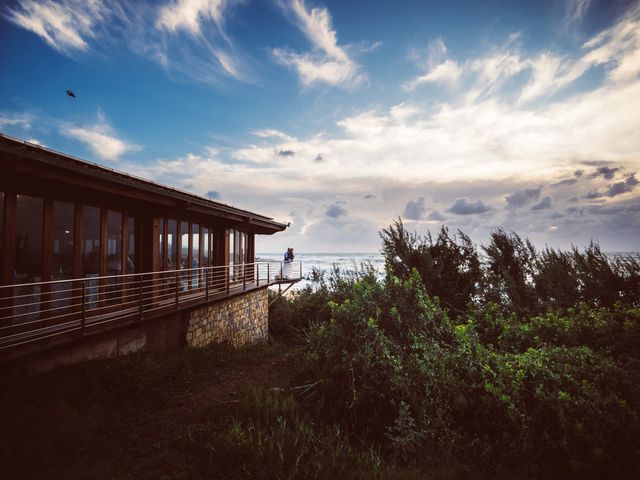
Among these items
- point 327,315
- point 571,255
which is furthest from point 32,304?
point 571,255

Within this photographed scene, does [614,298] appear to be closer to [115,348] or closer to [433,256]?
[433,256]

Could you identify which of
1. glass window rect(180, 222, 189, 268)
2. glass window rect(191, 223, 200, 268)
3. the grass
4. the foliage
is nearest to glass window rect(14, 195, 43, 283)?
the grass

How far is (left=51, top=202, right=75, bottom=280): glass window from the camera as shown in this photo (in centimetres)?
765

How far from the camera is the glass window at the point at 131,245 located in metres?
9.87

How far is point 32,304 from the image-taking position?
23.1ft

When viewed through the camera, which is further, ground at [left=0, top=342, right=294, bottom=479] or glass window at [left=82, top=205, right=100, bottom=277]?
glass window at [left=82, top=205, right=100, bottom=277]

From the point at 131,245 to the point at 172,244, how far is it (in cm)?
174

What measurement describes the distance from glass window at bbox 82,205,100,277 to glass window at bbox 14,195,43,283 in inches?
41.7

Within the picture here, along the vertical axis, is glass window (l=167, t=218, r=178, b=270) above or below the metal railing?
above

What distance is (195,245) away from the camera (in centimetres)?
1323

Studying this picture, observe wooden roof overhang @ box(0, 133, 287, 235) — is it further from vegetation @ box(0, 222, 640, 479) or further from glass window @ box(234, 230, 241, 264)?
glass window @ box(234, 230, 241, 264)

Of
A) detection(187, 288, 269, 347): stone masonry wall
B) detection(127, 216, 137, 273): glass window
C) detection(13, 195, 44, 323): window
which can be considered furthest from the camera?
detection(187, 288, 269, 347): stone masonry wall

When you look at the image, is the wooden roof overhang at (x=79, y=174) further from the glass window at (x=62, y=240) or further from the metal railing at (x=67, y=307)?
the metal railing at (x=67, y=307)

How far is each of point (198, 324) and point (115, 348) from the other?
317 cm
